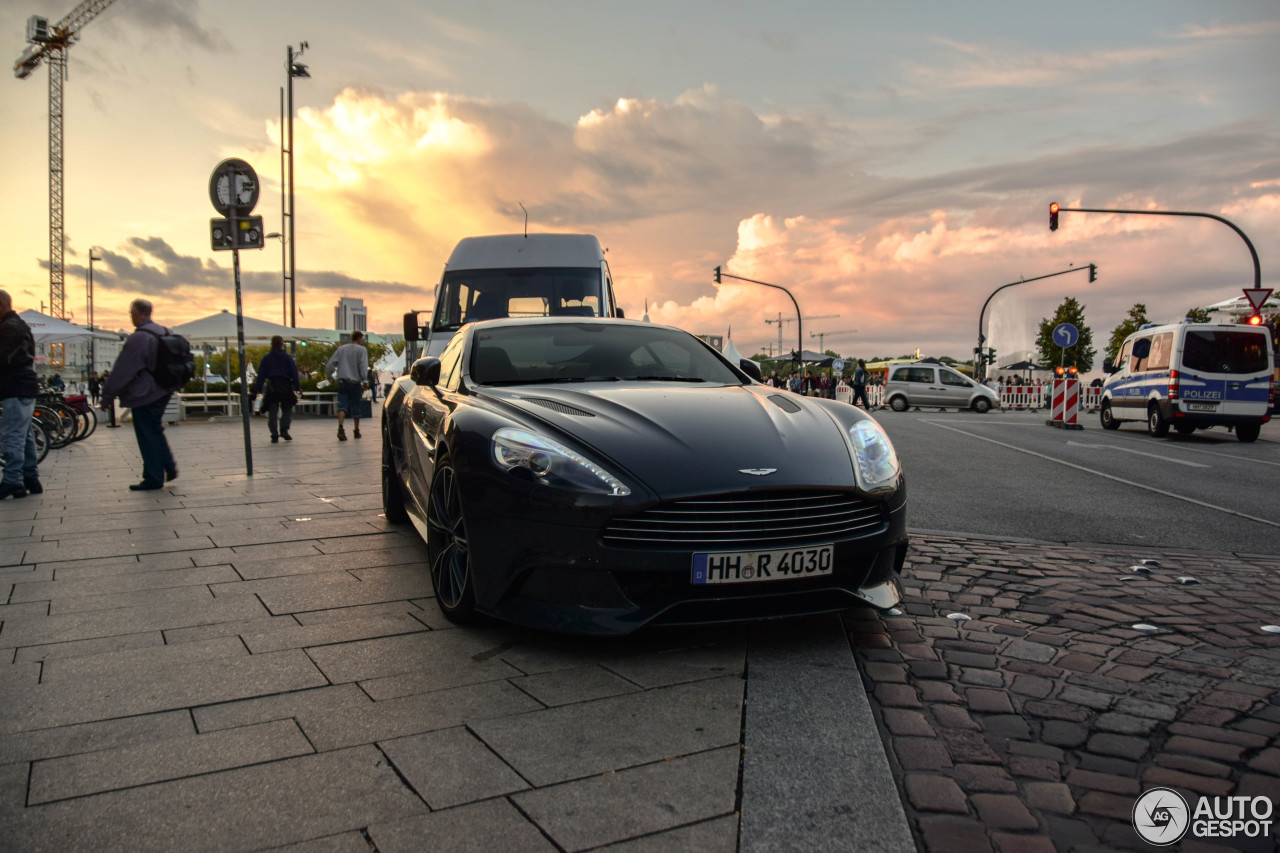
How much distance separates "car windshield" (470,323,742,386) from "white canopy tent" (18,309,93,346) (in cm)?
2058

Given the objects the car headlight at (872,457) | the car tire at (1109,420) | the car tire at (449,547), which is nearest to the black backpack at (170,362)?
the car tire at (449,547)

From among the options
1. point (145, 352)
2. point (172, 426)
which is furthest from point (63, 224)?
point (145, 352)

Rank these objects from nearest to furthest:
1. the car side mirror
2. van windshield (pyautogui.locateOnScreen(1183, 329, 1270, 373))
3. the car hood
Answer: the car hood → the car side mirror → van windshield (pyautogui.locateOnScreen(1183, 329, 1270, 373))

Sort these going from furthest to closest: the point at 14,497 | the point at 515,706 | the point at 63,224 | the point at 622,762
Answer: the point at 63,224 → the point at 14,497 → the point at 515,706 → the point at 622,762

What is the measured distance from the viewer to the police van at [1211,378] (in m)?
16.5

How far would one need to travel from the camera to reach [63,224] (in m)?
75.8

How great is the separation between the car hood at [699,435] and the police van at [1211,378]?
15595 mm

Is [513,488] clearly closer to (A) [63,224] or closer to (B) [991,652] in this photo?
(B) [991,652]

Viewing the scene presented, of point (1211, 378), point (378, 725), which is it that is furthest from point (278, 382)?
point (1211, 378)

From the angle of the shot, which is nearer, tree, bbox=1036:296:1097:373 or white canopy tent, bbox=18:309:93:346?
white canopy tent, bbox=18:309:93:346

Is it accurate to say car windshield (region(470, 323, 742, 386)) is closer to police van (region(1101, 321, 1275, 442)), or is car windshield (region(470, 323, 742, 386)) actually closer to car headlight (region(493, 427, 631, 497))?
car headlight (region(493, 427, 631, 497))

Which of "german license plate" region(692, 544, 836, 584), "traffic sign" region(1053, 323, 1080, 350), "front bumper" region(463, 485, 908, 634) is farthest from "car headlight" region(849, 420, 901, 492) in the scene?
"traffic sign" region(1053, 323, 1080, 350)

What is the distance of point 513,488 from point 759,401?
4.35ft

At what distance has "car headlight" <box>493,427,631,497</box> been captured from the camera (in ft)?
10.5
